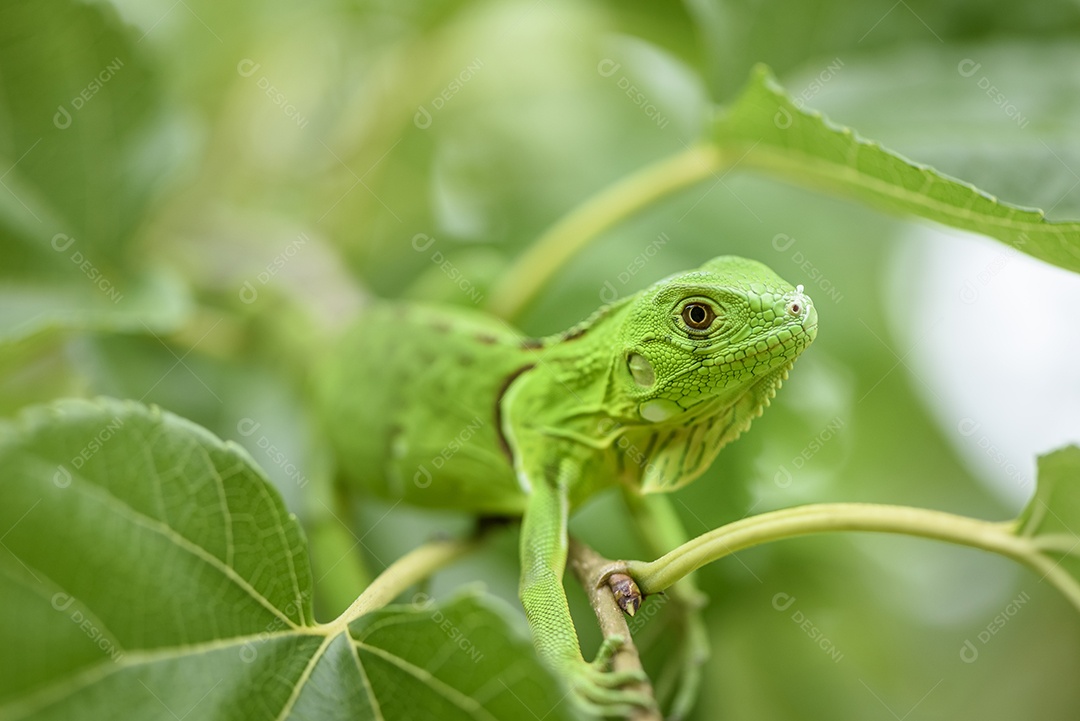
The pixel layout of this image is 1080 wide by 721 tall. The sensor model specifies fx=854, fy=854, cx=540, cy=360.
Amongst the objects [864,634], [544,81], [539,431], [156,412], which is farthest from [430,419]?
[544,81]

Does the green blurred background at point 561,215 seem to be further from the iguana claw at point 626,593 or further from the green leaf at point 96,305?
the iguana claw at point 626,593

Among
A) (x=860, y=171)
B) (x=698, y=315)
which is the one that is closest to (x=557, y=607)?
(x=698, y=315)

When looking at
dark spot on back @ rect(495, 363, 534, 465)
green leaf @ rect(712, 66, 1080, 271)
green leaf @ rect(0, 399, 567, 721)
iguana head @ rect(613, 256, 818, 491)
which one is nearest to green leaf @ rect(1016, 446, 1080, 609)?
green leaf @ rect(712, 66, 1080, 271)

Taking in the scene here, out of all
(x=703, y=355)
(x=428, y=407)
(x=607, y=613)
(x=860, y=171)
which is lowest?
(x=607, y=613)

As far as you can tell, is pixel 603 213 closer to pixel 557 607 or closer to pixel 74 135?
pixel 557 607

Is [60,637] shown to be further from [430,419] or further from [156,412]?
[430,419]

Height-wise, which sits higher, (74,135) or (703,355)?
(74,135)
